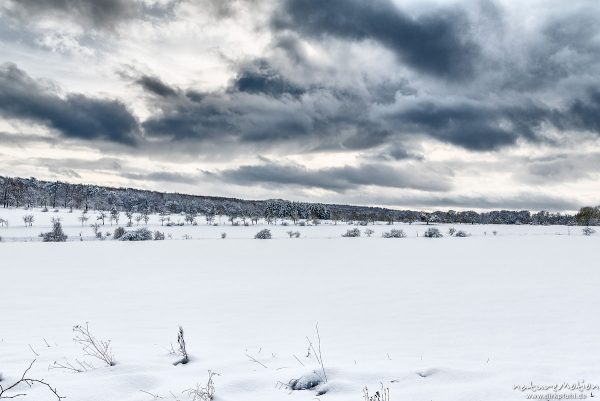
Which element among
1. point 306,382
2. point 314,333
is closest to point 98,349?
point 306,382

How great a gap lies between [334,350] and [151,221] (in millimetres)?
135112

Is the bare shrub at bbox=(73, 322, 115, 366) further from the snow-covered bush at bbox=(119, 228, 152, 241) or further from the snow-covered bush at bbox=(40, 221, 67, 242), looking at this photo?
the snow-covered bush at bbox=(40, 221, 67, 242)

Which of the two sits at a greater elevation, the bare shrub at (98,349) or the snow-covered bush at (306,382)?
the snow-covered bush at (306,382)

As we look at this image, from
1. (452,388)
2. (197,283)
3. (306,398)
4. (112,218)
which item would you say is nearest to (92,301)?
(197,283)

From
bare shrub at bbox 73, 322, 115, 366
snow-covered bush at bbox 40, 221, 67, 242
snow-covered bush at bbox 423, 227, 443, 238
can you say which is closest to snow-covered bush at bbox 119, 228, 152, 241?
snow-covered bush at bbox 40, 221, 67, 242

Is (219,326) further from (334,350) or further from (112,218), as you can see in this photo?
(112,218)

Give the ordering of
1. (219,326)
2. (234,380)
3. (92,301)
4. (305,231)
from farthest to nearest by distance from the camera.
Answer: (305,231)
(92,301)
(219,326)
(234,380)

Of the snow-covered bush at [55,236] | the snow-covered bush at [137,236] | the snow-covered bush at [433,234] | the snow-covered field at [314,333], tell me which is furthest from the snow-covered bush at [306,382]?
the snow-covered bush at [433,234]

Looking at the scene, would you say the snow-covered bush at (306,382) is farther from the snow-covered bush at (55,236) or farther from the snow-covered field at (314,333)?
the snow-covered bush at (55,236)

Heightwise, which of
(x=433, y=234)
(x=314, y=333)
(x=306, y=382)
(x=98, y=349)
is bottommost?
(x=433, y=234)

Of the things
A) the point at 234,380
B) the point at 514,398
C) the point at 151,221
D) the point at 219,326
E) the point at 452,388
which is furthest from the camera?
the point at 151,221

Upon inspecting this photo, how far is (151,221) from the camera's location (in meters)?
134

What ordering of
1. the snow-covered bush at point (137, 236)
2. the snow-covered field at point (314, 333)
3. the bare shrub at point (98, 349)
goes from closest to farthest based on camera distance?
the snow-covered field at point (314, 333)
the bare shrub at point (98, 349)
the snow-covered bush at point (137, 236)

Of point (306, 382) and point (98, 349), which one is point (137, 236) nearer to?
point (98, 349)
